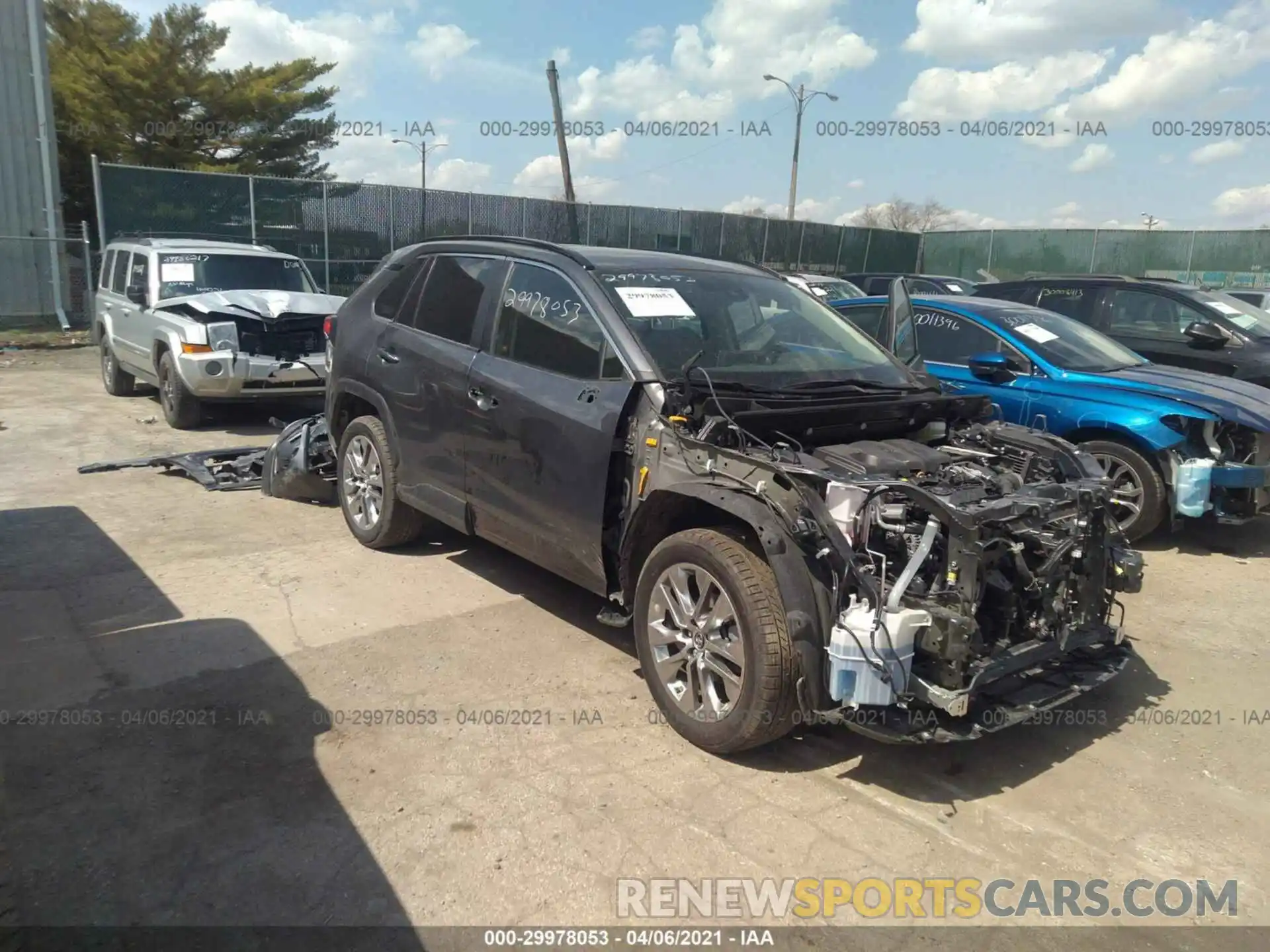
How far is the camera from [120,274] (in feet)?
35.9

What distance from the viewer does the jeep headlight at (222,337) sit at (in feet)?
29.1

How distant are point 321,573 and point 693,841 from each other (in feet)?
10.5

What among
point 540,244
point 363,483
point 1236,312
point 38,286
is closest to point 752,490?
point 540,244

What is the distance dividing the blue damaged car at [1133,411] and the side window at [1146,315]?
1628 mm

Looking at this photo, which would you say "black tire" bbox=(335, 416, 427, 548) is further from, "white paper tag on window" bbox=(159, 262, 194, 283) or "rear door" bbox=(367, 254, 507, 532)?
"white paper tag on window" bbox=(159, 262, 194, 283)

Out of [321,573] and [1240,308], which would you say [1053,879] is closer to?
[321,573]

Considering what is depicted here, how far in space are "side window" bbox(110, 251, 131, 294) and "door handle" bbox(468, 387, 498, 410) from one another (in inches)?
303

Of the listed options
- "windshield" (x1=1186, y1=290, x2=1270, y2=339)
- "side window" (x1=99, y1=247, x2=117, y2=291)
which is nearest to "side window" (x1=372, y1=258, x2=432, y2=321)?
"windshield" (x1=1186, y1=290, x2=1270, y2=339)

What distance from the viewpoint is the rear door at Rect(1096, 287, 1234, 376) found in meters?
8.62

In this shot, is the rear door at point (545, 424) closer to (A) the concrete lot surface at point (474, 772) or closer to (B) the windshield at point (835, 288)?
(A) the concrete lot surface at point (474, 772)

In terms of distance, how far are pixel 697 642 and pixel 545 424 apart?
1.31 meters

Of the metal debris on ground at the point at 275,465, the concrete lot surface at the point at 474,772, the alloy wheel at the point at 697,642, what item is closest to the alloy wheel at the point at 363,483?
the concrete lot surface at the point at 474,772

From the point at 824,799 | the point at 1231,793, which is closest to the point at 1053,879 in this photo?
the point at 824,799

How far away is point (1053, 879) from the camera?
3.00m
